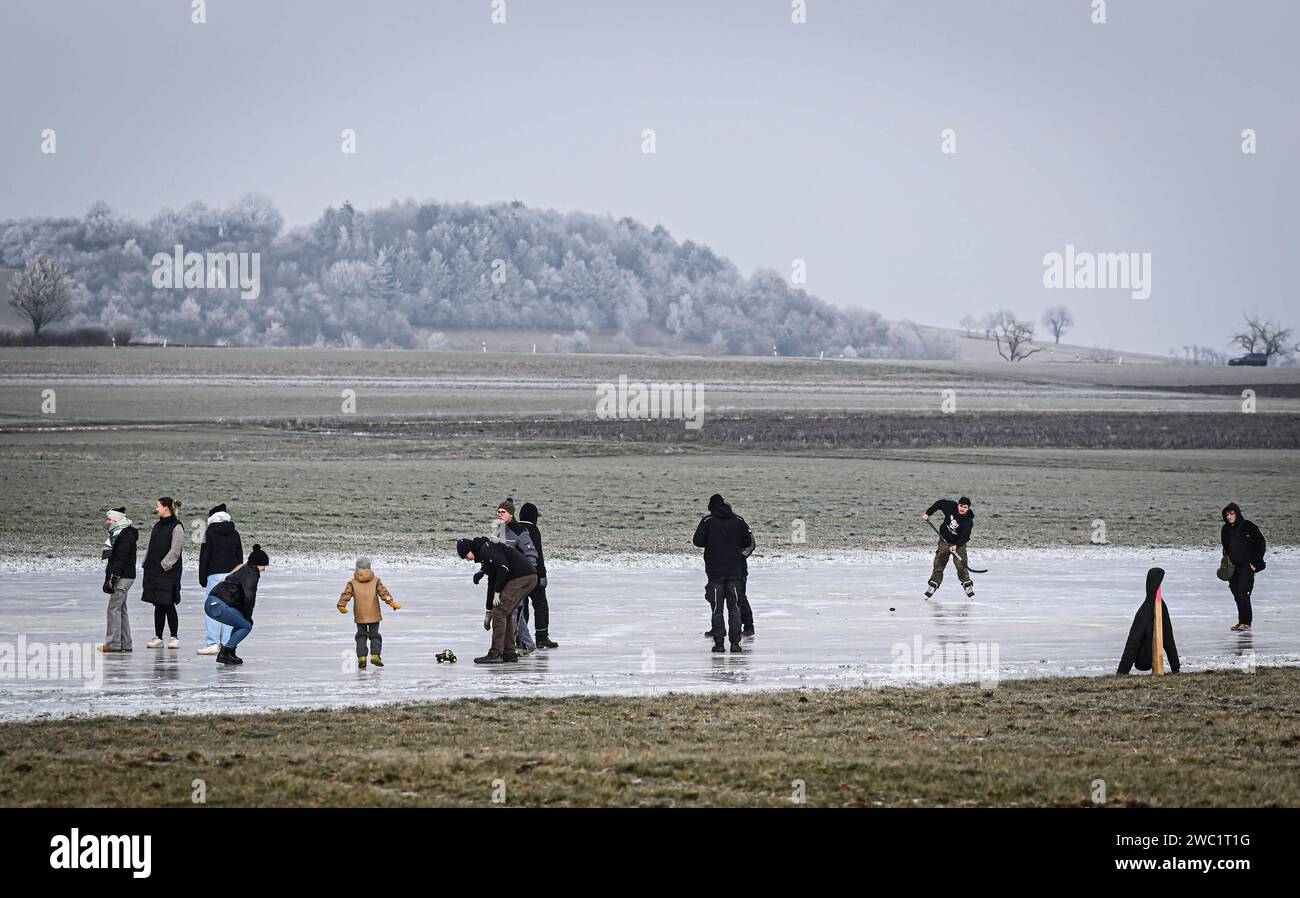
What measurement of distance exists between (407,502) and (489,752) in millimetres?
28887

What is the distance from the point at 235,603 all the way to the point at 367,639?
4.74 feet

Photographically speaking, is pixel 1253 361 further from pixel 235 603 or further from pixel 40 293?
pixel 235 603

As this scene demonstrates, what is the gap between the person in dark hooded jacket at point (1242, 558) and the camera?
69.4 feet

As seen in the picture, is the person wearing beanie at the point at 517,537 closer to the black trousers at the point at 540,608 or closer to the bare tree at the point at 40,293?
the black trousers at the point at 540,608

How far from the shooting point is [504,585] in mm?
18125

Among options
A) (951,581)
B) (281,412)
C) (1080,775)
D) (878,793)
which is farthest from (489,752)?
(281,412)

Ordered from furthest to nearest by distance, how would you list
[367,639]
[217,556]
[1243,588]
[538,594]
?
[1243,588]
[538,594]
[217,556]
[367,639]

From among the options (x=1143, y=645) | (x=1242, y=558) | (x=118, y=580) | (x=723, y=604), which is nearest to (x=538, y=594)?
(x=723, y=604)

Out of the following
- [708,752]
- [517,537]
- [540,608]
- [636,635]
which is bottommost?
[636,635]

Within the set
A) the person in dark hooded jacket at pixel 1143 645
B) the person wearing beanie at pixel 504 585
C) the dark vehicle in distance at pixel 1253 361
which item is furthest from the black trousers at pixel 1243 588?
the dark vehicle in distance at pixel 1253 361

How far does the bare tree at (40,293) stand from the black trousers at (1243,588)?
139m

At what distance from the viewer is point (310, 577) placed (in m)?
27.0
